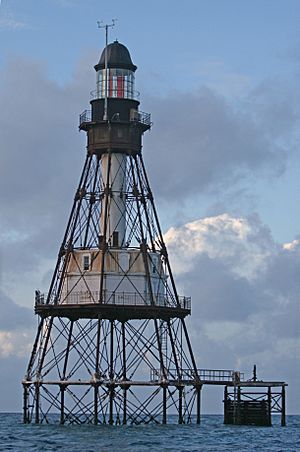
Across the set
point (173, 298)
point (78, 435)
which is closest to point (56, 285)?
point (173, 298)

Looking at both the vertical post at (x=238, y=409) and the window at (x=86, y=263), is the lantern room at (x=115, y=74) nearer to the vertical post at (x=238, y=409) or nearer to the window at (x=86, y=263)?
the window at (x=86, y=263)

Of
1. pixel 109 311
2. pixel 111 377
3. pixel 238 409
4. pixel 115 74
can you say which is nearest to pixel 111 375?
pixel 111 377

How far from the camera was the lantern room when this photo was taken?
107625mm

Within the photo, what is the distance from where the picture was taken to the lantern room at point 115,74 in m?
108

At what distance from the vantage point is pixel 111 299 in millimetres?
102062

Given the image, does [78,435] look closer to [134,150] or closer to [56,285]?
[56,285]

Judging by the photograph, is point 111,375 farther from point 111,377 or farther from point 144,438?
point 144,438

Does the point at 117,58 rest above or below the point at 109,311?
above

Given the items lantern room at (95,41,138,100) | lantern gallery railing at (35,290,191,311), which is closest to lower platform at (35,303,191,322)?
lantern gallery railing at (35,290,191,311)

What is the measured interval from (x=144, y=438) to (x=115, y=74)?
32.0 meters

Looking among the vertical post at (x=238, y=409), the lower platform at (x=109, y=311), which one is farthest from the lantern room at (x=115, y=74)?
the vertical post at (x=238, y=409)

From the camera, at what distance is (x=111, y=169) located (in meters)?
106

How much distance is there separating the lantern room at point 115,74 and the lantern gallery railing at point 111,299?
53.1 feet

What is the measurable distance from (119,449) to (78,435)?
1261cm
